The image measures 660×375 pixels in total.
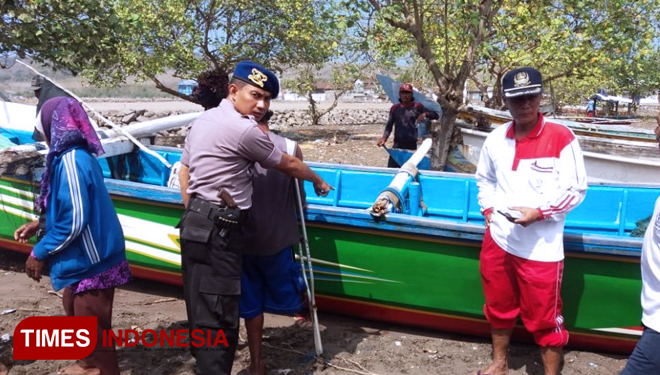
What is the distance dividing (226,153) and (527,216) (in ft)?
5.16

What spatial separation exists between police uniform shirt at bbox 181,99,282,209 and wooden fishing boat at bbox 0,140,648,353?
4.42 feet

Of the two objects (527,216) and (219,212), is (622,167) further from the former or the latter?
(219,212)

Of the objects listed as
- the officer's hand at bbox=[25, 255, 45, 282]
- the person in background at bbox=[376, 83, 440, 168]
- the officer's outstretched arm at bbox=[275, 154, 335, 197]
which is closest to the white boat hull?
the person in background at bbox=[376, 83, 440, 168]

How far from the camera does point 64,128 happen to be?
119 inches

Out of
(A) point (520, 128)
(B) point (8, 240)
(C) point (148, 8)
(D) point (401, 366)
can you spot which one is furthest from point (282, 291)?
(C) point (148, 8)

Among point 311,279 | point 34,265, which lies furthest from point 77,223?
point 311,279

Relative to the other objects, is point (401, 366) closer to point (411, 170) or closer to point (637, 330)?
point (637, 330)

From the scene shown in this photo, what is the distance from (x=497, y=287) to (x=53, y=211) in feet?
8.04

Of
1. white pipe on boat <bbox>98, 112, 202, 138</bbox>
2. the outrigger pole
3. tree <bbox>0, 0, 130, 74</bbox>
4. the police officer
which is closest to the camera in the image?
the police officer

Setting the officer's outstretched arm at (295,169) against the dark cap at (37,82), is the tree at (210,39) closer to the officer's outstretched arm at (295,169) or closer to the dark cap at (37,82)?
the dark cap at (37,82)

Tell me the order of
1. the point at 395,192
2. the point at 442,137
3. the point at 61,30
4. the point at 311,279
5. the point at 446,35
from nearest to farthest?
the point at 311,279, the point at 395,192, the point at 446,35, the point at 61,30, the point at 442,137

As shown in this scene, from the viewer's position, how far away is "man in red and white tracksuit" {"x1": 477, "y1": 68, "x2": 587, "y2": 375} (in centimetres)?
316

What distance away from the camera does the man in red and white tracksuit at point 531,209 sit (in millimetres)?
3158

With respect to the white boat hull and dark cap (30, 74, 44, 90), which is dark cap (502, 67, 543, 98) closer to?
dark cap (30, 74, 44, 90)
